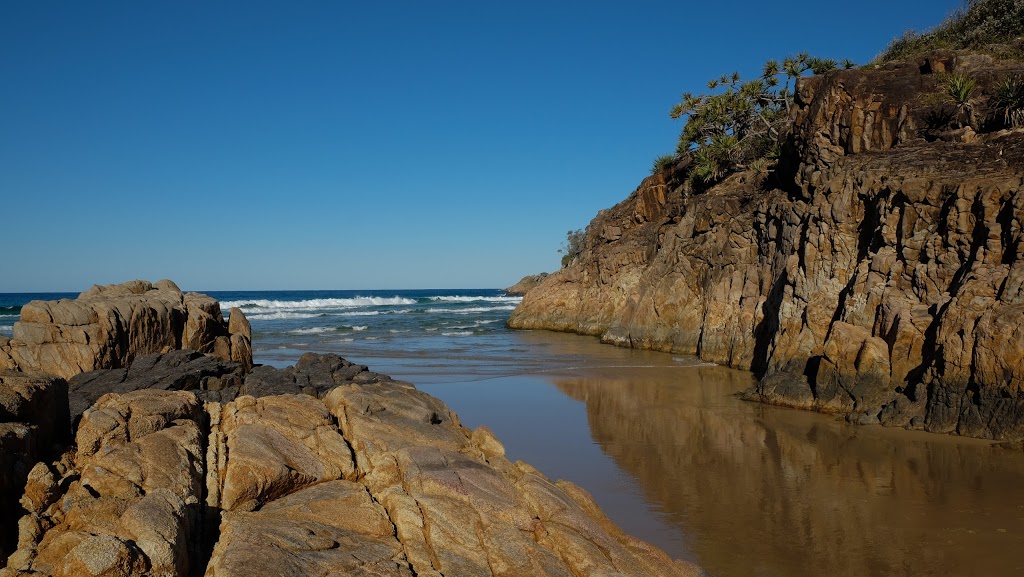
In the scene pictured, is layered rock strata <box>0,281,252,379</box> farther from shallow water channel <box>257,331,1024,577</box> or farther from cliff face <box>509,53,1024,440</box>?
cliff face <box>509,53,1024,440</box>

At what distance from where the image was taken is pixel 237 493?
7.02 metres

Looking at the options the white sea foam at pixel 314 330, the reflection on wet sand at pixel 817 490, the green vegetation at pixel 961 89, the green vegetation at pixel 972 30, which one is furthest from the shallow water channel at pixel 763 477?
the white sea foam at pixel 314 330

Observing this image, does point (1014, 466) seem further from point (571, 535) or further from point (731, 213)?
point (731, 213)

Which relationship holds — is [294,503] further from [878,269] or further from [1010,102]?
[1010,102]

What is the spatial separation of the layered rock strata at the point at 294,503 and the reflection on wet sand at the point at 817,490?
5.37ft

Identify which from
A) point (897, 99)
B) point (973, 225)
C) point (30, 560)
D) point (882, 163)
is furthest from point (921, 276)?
point (30, 560)

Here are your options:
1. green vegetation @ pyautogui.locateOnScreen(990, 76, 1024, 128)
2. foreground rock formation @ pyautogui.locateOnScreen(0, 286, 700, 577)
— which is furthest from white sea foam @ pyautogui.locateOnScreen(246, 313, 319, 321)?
green vegetation @ pyautogui.locateOnScreen(990, 76, 1024, 128)

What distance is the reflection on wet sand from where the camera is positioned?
7.78 m

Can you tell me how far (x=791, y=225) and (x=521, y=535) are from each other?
1703cm

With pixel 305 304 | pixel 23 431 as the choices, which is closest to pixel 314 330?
pixel 23 431

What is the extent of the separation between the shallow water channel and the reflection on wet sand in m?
Answer: 0.02

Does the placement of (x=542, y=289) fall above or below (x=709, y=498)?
above

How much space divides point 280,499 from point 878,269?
46.3 feet

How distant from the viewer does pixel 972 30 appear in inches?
1197
